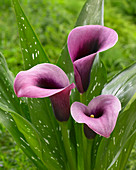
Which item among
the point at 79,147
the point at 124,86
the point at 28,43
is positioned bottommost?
the point at 79,147

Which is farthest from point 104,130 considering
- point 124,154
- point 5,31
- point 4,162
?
point 5,31

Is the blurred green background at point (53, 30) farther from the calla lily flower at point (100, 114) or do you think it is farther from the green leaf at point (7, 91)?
the calla lily flower at point (100, 114)

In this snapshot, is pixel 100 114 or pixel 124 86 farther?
pixel 124 86

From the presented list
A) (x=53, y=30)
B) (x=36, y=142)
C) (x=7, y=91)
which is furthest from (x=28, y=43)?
(x=53, y=30)

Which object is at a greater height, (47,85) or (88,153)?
(47,85)

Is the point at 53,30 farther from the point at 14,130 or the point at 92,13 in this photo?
the point at 14,130

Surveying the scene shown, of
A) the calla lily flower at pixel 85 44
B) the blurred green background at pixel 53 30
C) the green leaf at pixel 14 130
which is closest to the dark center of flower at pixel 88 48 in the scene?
the calla lily flower at pixel 85 44

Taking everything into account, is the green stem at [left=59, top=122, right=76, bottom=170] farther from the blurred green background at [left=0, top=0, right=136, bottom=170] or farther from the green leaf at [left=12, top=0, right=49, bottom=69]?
the blurred green background at [left=0, top=0, right=136, bottom=170]
